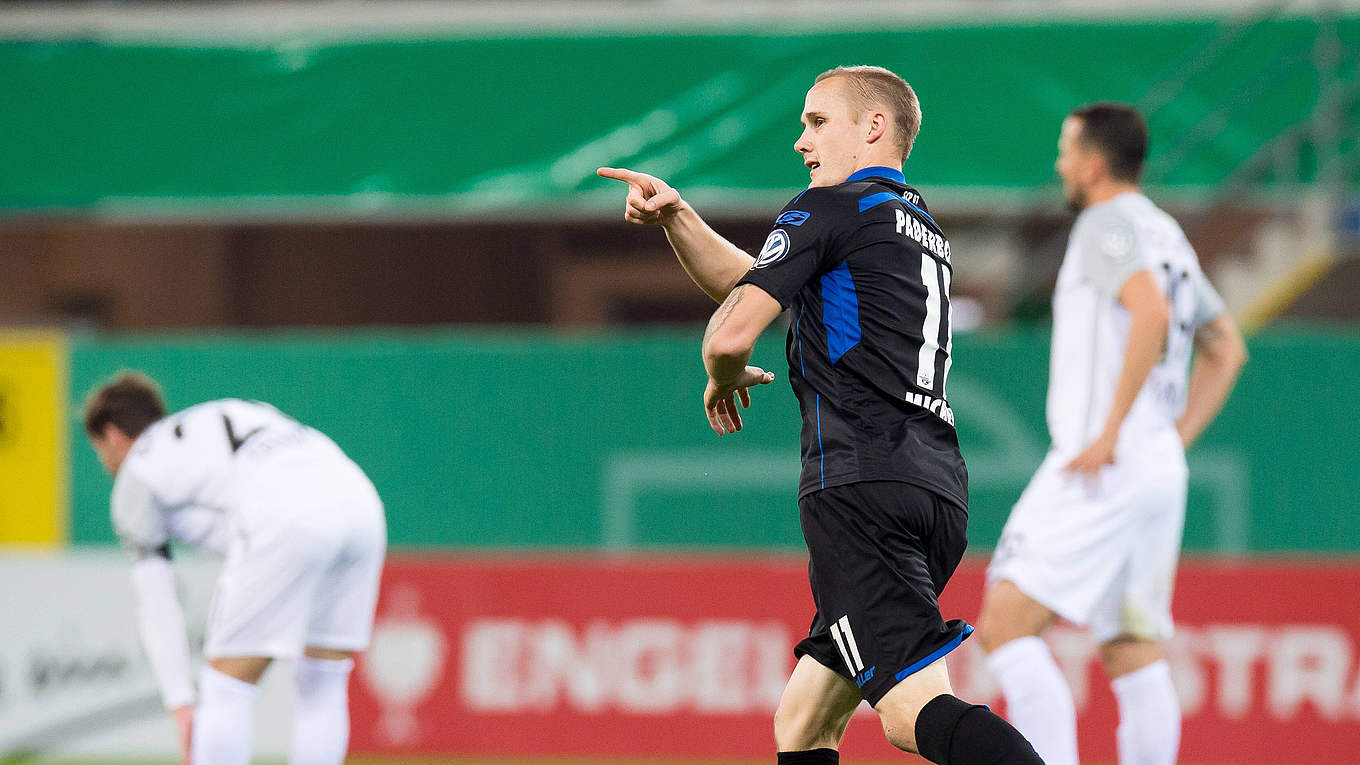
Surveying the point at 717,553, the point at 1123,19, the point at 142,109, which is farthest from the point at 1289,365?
the point at 142,109

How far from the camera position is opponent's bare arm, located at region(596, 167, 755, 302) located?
390 cm

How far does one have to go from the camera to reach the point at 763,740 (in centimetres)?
752

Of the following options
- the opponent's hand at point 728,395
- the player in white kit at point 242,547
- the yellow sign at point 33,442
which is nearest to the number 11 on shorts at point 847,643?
the opponent's hand at point 728,395

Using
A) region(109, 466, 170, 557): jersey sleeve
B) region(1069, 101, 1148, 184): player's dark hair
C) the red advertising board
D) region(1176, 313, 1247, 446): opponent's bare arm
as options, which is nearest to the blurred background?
the red advertising board

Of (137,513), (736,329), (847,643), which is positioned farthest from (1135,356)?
(137,513)

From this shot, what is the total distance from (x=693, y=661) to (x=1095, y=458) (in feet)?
10.1

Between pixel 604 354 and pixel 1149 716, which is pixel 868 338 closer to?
pixel 1149 716

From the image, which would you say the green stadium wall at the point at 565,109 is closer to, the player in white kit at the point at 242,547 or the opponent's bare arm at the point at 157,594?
the player in white kit at the point at 242,547

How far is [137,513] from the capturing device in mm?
5203

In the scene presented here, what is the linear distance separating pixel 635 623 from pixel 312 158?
5559mm

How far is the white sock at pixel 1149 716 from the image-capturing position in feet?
16.8

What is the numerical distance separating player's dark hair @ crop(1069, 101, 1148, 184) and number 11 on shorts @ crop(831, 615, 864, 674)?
2.30m

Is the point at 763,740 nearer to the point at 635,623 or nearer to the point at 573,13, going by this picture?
the point at 635,623

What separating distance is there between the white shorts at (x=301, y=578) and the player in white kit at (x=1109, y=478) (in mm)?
1984
